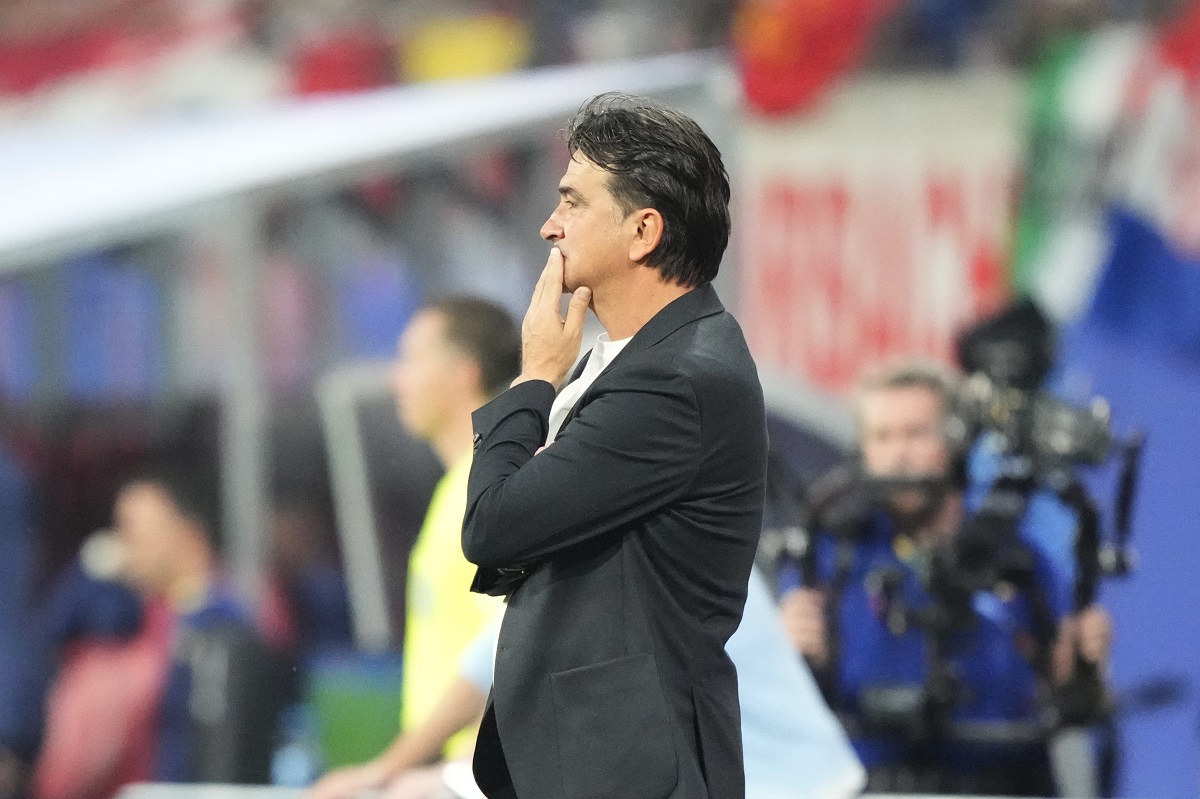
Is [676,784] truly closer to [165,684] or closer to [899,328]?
[899,328]

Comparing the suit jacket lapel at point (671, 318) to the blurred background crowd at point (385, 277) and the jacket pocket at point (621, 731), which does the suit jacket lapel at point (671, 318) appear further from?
the blurred background crowd at point (385, 277)

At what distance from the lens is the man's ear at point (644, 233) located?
1237 mm

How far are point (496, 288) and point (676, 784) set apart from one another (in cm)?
213

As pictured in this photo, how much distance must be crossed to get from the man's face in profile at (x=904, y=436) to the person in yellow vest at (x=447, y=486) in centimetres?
76

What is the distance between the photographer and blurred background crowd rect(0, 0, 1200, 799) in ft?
Result: 9.52

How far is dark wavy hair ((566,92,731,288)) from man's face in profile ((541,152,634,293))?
0.01 meters

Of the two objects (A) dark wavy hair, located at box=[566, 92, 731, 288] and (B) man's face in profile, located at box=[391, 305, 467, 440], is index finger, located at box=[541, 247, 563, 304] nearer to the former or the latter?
(A) dark wavy hair, located at box=[566, 92, 731, 288]

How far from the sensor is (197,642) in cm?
339

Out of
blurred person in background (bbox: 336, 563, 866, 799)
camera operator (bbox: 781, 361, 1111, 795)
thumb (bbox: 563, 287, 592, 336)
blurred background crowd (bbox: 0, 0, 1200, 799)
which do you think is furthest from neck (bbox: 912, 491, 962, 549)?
thumb (bbox: 563, 287, 592, 336)

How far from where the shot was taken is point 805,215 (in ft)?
10.0

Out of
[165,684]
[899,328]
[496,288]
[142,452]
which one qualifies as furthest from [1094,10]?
[165,684]

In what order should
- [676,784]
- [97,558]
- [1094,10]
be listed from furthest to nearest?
[97,558] → [1094,10] → [676,784]

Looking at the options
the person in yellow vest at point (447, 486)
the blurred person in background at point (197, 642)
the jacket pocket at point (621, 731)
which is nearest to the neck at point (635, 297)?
the jacket pocket at point (621, 731)

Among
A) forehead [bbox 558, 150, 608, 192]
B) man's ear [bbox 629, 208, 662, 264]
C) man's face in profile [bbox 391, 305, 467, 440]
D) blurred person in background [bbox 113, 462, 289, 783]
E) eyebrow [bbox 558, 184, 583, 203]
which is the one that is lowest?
blurred person in background [bbox 113, 462, 289, 783]
